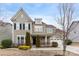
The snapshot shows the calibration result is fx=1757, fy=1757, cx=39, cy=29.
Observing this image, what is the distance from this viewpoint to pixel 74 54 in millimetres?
39031

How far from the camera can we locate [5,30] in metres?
39.1

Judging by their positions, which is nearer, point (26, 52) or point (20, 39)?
point (20, 39)

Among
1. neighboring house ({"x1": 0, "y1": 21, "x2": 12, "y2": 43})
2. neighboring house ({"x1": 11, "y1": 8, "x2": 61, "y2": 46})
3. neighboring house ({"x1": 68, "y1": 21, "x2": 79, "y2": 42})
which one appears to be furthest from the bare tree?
neighboring house ({"x1": 0, "y1": 21, "x2": 12, "y2": 43})

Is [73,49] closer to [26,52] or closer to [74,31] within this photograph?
[74,31]

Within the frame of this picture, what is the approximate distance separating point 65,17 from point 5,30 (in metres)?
1.37

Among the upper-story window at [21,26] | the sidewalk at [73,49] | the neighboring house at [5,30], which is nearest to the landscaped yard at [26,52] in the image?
the sidewalk at [73,49]

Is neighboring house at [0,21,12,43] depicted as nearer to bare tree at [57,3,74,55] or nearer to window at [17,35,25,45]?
window at [17,35,25,45]

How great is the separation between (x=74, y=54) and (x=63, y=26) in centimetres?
67

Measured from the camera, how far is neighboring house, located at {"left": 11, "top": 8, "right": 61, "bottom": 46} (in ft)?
128

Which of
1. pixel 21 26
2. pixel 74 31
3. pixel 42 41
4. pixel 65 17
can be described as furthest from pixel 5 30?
pixel 74 31

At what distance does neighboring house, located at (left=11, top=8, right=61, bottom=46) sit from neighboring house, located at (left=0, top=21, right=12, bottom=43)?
3.5 inches

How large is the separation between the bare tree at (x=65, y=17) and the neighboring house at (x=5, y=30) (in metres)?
1.12

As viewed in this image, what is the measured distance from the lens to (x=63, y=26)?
3909 cm

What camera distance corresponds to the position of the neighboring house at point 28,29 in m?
39.0
